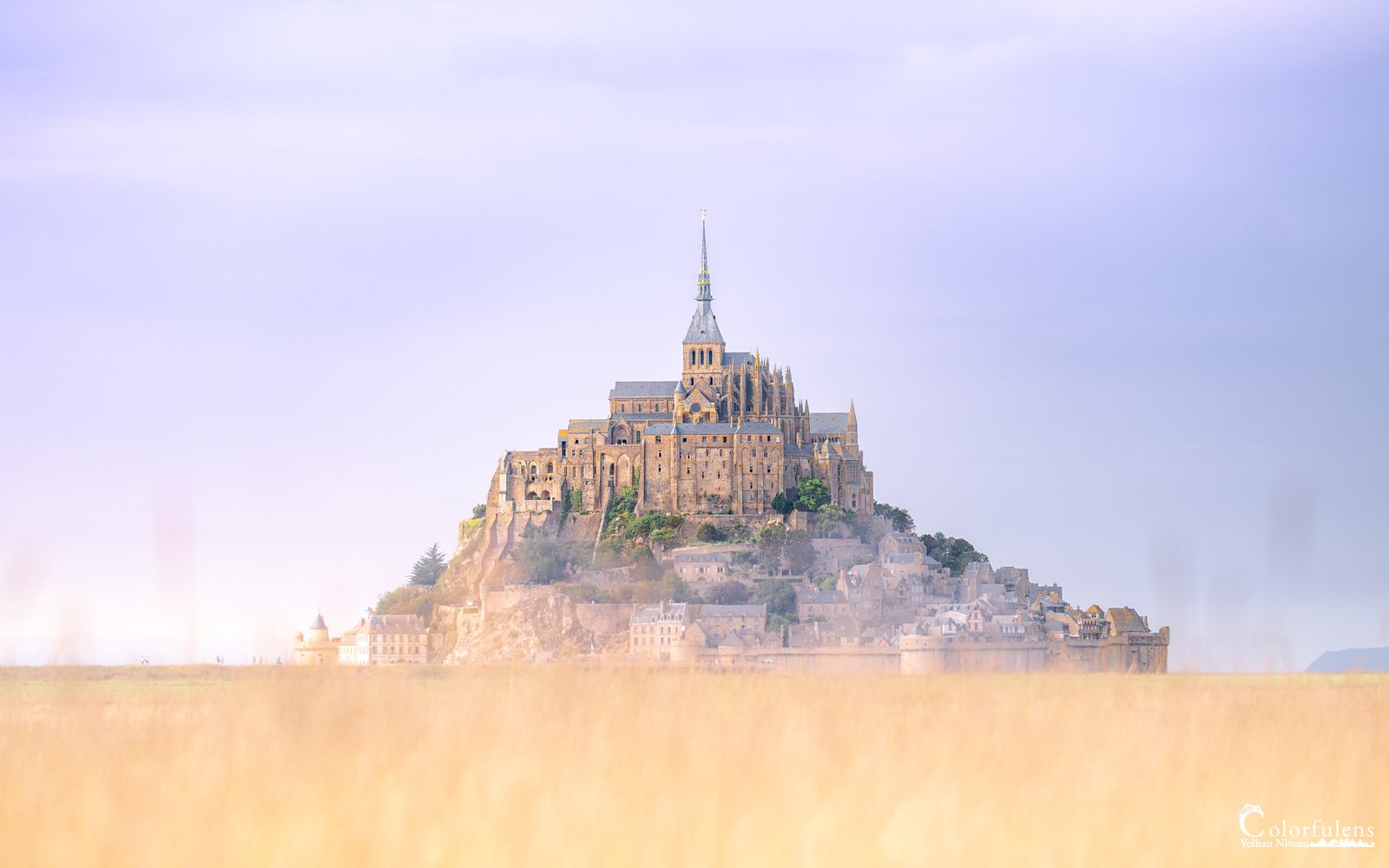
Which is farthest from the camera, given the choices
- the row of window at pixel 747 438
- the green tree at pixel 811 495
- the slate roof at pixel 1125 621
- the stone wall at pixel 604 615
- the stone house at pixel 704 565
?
the row of window at pixel 747 438

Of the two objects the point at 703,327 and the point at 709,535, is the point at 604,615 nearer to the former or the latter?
the point at 709,535

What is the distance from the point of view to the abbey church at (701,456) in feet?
313

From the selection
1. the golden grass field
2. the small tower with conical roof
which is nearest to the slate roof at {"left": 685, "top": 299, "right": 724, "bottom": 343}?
the small tower with conical roof

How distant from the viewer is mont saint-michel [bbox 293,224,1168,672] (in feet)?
259

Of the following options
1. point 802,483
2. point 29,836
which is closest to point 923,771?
point 29,836

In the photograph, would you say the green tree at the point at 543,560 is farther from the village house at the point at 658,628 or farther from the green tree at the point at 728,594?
the village house at the point at 658,628

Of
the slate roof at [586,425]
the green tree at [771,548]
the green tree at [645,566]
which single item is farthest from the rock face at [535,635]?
the slate roof at [586,425]

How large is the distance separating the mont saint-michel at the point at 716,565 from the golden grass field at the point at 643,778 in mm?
56556

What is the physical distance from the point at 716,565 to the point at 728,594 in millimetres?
3341

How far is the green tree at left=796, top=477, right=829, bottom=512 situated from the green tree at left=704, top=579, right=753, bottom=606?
26.6 ft

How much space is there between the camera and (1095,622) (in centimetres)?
8544

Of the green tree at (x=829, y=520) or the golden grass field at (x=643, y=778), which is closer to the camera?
the golden grass field at (x=643, y=778)

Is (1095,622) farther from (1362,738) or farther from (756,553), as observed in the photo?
(1362,738)

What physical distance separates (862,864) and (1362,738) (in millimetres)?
6643
